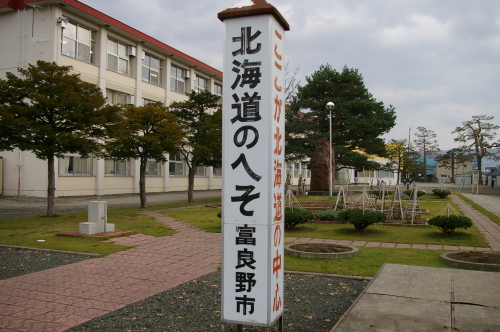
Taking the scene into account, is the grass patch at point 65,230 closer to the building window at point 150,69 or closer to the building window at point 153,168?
the building window at point 153,168

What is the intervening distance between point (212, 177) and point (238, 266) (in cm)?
3454

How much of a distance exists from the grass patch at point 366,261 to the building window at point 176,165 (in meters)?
24.9

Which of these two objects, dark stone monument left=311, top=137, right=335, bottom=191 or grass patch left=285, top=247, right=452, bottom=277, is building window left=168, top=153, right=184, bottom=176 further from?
grass patch left=285, top=247, right=452, bottom=277

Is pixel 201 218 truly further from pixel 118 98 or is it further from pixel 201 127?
pixel 118 98

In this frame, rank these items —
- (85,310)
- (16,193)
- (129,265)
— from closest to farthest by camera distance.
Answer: (85,310)
(129,265)
(16,193)

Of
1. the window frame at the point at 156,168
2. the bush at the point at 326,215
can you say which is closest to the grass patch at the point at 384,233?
the bush at the point at 326,215

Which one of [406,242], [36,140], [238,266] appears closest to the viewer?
[238,266]

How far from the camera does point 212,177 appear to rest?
37.8 meters

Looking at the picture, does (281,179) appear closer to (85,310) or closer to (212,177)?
(85,310)

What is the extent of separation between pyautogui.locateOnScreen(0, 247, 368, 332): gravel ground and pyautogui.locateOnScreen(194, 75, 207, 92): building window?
97.6 ft

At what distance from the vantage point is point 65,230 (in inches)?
421

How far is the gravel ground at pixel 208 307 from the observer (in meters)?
4.09

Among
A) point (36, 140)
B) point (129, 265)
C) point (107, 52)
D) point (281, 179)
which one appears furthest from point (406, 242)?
point (107, 52)

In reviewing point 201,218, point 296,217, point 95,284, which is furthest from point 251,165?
point 201,218
